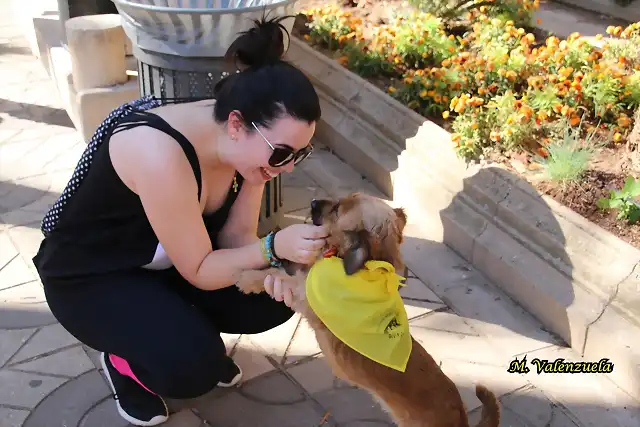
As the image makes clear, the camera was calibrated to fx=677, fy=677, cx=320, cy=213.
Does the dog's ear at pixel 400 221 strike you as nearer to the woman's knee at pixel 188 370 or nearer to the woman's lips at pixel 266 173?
the woman's lips at pixel 266 173

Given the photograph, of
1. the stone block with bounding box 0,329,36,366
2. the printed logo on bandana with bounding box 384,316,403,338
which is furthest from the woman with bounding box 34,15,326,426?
the stone block with bounding box 0,329,36,366

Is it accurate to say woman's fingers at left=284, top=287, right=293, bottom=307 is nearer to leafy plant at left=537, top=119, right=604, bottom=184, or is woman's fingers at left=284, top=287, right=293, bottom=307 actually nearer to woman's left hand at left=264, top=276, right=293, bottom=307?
woman's left hand at left=264, top=276, right=293, bottom=307

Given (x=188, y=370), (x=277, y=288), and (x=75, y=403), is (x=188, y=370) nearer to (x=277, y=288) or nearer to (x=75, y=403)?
(x=277, y=288)

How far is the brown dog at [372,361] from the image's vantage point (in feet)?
7.59

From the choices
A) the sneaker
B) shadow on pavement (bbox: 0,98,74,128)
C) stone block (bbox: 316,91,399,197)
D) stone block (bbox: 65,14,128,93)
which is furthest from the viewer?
shadow on pavement (bbox: 0,98,74,128)

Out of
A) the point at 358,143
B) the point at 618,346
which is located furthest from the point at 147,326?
the point at 358,143

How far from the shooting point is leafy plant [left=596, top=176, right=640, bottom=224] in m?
3.50

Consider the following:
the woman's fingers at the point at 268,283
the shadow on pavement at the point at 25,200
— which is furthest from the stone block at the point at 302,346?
the shadow on pavement at the point at 25,200

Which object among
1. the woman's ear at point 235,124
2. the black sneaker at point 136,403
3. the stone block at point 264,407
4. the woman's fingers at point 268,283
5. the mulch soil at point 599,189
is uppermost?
the woman's ear at point 235,124

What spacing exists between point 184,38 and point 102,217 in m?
1.22

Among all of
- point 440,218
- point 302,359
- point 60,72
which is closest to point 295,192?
point 440,218

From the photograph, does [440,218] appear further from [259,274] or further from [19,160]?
[19,160]

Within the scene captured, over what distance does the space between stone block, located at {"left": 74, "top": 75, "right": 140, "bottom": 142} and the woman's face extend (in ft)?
9.69

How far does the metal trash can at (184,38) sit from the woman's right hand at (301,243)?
1.23 m
